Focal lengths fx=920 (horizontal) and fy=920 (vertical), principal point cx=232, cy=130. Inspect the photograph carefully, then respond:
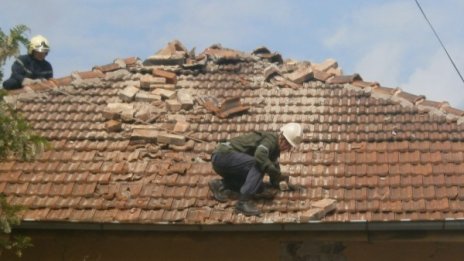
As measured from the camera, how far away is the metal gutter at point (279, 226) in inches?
375

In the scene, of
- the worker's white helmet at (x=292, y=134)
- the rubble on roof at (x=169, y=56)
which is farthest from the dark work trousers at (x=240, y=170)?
the rubble on roof at (x=169, y=56)

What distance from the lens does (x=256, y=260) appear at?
→ 1015cm

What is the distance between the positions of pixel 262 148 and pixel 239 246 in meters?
1.12

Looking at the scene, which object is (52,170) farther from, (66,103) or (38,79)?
(38,79)

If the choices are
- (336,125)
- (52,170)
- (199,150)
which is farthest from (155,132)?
(336,125)

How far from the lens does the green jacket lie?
10.0 meters

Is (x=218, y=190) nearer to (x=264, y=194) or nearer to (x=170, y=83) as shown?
(x=264, y=194)

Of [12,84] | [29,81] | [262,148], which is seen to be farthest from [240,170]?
[12,84]

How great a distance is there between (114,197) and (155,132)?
1467 mm

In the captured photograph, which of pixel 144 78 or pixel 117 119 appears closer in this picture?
pixel 117 119

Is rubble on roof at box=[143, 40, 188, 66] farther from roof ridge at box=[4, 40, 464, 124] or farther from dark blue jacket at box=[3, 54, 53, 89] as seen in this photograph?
dark blue jacket at box=[3, 54, 53, 89]

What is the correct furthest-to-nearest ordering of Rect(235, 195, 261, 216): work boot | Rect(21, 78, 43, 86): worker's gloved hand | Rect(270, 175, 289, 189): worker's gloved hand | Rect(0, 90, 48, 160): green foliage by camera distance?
Rect(21, 78, 43, 86): worker's gloved hand < Rect(270, 175, 289, 189): worker's gloved hand < Rect(235, 195, 261, 216): work boot < Rect(0, 90, 48, 160): green foliage

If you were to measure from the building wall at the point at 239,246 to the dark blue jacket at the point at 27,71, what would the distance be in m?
3.54

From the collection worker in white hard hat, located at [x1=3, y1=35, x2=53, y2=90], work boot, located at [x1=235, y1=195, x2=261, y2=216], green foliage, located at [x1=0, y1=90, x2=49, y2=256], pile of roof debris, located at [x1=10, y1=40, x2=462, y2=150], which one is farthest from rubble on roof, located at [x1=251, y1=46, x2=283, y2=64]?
green foliage, located at [x1=0, y1=90, x2=49, y2=256]
